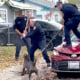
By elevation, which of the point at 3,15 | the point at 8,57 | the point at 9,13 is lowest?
the point at 3,15

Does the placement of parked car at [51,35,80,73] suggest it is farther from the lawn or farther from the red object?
the lawn

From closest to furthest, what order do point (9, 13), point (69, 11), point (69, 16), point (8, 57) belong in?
point (69, 11)
point (69, 16)
point (8, 57)
point (9, 13)

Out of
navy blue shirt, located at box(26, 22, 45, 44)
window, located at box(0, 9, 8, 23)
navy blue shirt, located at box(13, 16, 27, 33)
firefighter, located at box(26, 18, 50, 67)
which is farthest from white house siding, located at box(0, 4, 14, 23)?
navy blue shirt, located at box(26, 22, 45, 44)

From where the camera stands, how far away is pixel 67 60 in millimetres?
9141

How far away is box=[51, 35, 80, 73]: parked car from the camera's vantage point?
29.9ft

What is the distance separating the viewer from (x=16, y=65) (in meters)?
12.1

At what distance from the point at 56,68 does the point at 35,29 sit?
1434mm

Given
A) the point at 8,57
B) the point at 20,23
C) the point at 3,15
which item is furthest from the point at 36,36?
the point at 3,15

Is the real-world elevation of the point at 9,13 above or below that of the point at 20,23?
below

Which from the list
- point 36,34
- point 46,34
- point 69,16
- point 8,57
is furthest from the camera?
point 46,34

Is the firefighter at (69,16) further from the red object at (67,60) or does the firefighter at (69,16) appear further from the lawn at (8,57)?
the lawn at (8,57)

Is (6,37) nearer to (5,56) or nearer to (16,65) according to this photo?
(5,56)

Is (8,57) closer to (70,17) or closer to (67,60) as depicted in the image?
(70,17)

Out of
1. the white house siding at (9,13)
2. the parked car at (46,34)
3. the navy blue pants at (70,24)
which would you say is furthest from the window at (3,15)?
the navy blue pants at (70,24)
